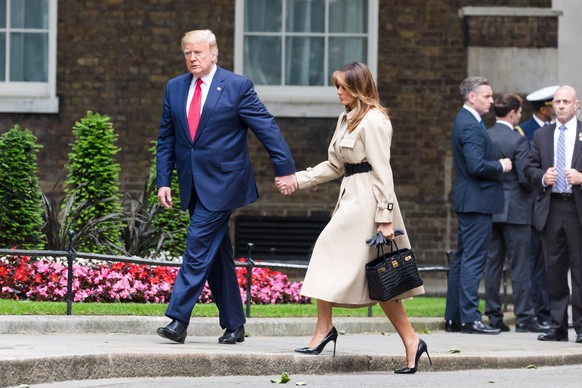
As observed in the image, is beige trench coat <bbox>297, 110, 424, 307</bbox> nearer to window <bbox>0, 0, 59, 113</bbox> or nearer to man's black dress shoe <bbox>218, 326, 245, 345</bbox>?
man's black dress shoe <bbox>218, 326, 245, 345</bbox>

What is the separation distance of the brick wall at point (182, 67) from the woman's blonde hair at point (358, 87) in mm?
8087

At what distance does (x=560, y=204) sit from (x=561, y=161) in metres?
0.34

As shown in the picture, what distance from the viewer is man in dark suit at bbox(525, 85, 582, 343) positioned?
1120cm

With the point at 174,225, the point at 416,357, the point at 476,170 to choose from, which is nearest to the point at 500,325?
the point at 476,170

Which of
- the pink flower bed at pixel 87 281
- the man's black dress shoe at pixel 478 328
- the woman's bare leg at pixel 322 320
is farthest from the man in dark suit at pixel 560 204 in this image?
the pink flower bed at pixel 87 281

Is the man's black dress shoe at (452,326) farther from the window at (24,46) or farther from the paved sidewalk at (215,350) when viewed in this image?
the window at (24,46)

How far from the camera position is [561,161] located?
37.1 feet

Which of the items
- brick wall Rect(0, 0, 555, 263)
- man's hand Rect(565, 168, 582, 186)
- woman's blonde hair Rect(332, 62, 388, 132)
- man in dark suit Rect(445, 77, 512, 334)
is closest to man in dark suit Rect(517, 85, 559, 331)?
man in dark suit Rect(445, 77, 512, 334)

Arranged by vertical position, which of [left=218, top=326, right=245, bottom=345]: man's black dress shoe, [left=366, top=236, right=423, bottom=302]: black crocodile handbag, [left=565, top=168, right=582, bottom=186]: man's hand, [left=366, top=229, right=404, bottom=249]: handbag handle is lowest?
[left=218, top=326, right=245, bottom=345]: man's black dress shoe

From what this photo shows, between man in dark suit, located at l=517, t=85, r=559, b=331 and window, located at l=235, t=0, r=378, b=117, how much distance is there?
4.00 meters

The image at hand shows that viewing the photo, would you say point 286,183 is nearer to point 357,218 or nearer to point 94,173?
point 357,218

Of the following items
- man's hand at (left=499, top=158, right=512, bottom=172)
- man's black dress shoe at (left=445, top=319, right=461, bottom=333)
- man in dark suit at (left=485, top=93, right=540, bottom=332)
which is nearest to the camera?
man's hand at (left=499, top=158, right=512, bottom=172)

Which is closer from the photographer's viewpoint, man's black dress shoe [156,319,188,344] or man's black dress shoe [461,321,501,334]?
man's black dress shoe [156,319,188,344]

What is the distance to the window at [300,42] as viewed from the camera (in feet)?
56.6
